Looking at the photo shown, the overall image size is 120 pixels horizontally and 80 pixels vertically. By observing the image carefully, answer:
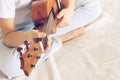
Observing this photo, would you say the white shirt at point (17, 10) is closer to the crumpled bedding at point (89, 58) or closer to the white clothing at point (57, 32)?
the white clothing at point (57, 32)

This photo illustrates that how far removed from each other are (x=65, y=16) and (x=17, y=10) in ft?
0.68

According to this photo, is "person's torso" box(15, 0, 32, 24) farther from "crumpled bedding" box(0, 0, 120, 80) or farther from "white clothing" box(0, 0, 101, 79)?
"crumpled bedding" box(0, 0, 120, 80)

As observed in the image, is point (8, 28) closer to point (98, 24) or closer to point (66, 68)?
point (66, 68)

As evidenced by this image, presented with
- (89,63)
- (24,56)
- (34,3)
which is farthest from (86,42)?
(24,56)

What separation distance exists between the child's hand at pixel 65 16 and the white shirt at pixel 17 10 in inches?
5.8

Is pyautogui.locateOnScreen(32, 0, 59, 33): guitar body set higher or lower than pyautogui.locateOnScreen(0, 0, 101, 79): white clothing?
higher

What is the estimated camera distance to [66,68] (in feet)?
3.30

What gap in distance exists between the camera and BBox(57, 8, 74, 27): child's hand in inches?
41.6

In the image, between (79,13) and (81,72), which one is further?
(79,13)

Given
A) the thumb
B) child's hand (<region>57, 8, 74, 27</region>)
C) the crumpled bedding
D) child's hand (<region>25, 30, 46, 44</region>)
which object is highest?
child's hand (<region>25, 30, 46, 44</region>)

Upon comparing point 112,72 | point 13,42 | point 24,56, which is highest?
point 24,56

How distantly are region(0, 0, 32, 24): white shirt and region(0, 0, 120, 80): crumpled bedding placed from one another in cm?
21

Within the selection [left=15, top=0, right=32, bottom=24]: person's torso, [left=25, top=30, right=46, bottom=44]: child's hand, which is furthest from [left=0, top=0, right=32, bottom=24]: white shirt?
[left=25, top=30, right=46, bottom=44]: child's hand

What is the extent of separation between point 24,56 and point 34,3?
1.00 feet
